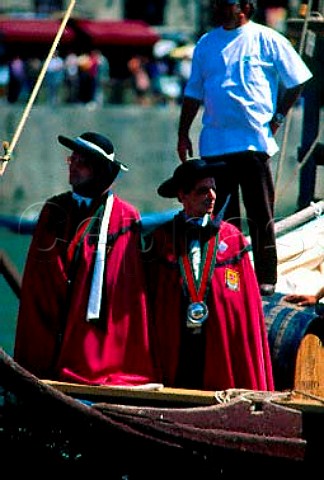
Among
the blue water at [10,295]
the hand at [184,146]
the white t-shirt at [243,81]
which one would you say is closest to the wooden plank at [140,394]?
the white t-shirt at [243,81]

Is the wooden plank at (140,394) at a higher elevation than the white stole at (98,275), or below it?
below

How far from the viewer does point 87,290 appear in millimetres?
8039

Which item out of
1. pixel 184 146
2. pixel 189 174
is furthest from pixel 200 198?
pixel 184 146

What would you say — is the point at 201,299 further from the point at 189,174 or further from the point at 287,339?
the point at 287,339

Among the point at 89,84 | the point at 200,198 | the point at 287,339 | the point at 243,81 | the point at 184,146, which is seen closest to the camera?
the point at 200,198

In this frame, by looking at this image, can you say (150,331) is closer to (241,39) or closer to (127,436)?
(127,436)

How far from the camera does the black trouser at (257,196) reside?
363 inches

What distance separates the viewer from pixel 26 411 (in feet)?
25.6

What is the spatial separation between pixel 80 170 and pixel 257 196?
1.53 metres

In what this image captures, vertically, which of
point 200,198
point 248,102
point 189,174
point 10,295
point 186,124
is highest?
point 248,102

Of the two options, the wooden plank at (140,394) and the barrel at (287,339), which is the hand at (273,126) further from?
the wooden plank at (140,394)

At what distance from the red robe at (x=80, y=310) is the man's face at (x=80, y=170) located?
16cm

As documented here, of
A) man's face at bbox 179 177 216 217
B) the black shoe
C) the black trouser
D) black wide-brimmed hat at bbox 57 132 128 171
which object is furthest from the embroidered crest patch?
the black trouser

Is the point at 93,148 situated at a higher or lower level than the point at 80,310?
higher
